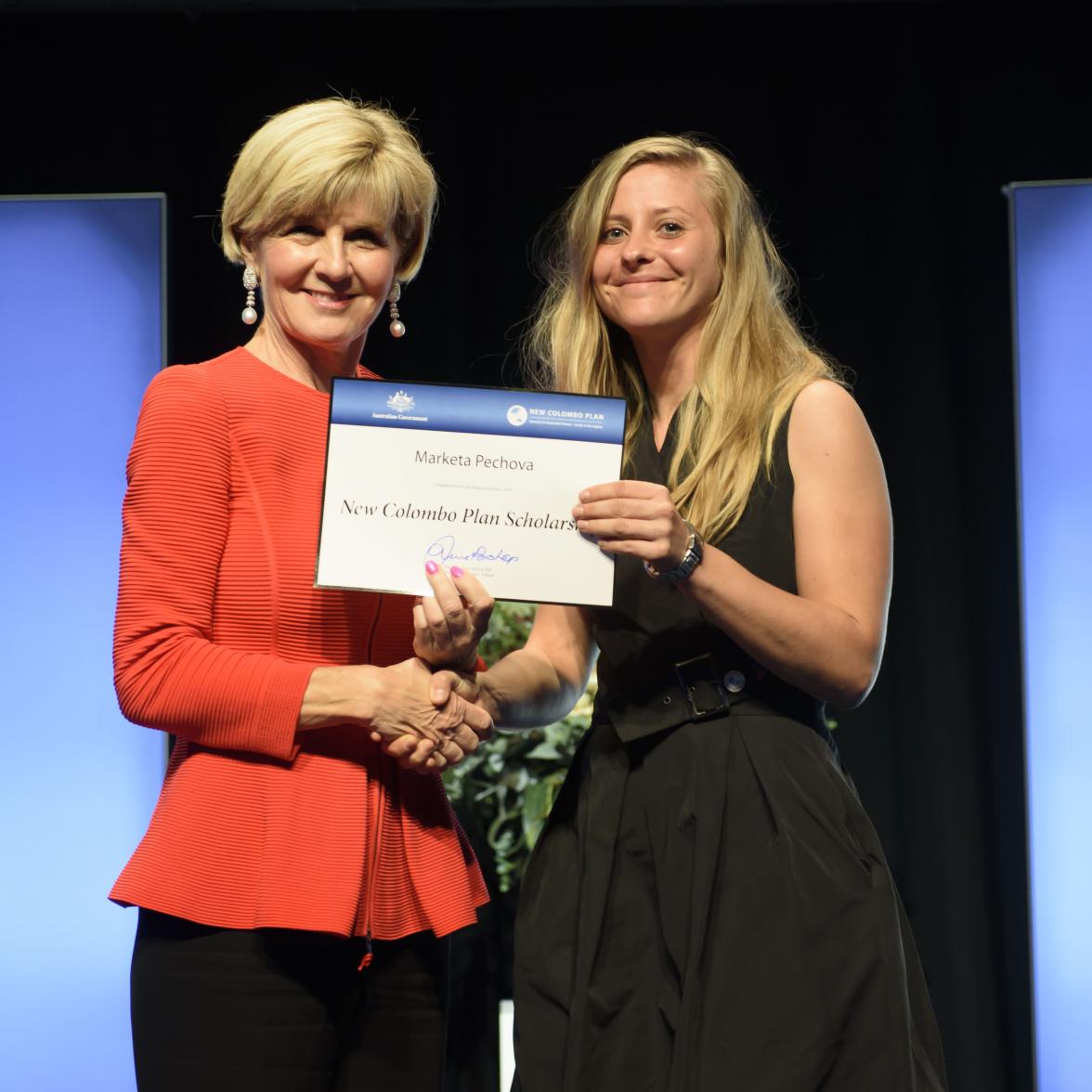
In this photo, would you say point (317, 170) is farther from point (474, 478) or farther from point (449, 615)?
point (449, 615)

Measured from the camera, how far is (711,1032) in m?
1.56

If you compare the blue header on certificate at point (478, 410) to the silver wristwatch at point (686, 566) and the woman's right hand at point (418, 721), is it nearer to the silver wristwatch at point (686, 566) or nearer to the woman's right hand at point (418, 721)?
the silver wristwatch at point (686, 566)

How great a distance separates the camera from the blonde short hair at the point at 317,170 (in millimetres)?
1646

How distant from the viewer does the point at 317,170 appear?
1643 millimetres

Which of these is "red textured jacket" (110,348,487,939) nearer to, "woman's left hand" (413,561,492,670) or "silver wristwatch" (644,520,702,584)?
"woman's left hand" (413,561,492,670)

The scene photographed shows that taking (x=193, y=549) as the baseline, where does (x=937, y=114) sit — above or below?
above

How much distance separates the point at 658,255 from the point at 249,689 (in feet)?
2.44

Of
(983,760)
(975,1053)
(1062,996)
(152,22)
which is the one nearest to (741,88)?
(152,22)

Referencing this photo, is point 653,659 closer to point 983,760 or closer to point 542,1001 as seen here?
point 542,1001

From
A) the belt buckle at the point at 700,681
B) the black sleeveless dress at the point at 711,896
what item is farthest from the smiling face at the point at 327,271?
the belt buckle at the point at 700,681

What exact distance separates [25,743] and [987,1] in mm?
3022

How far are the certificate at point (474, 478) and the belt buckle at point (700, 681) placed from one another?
0.16m
